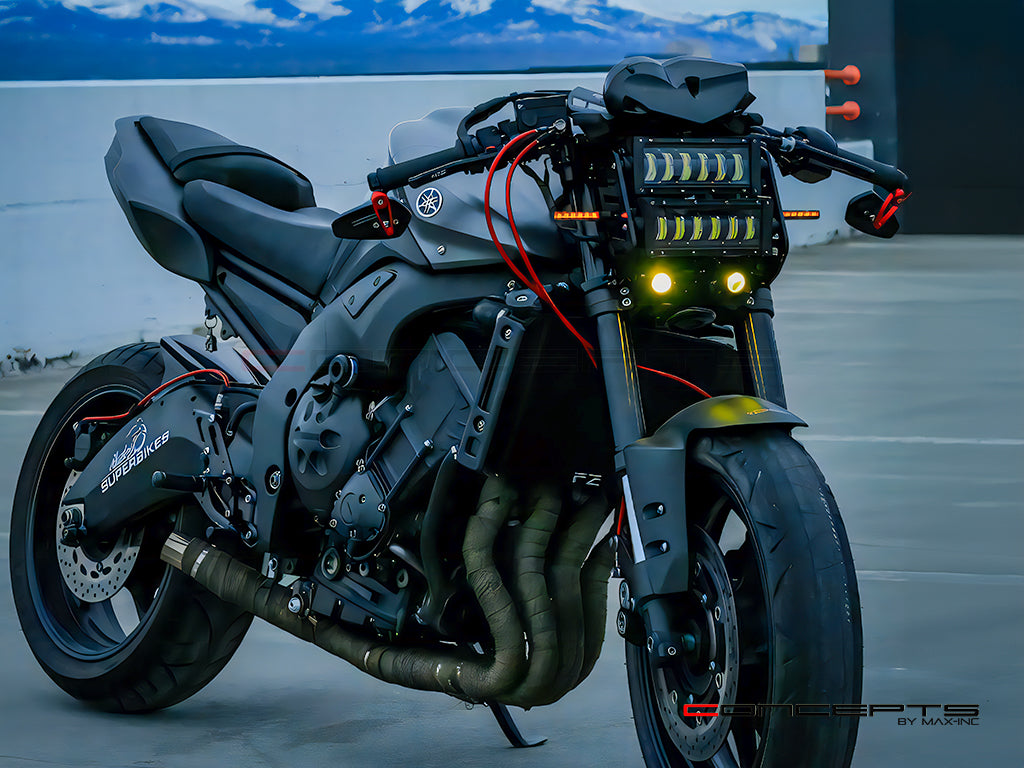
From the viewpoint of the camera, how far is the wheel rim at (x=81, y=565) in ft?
12.7

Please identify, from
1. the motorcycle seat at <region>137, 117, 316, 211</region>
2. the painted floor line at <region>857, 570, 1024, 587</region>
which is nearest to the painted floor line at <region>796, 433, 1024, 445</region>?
the painted floor line at <region>857, 570, 1024, 587</region>

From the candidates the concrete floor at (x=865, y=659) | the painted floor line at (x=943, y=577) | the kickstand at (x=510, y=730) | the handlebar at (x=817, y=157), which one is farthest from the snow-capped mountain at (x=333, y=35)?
the handlebar at (x=817, y=157)

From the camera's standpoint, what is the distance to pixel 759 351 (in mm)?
2818

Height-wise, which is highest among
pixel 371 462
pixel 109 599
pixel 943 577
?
pixel 371 462

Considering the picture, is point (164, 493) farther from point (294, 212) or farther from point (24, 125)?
point (24, 125)

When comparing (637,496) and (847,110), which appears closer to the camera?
(637,496)

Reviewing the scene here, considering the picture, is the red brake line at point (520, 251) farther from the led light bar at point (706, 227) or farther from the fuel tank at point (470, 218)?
the led light bar at point (706, 227)

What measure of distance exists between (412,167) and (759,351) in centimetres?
71

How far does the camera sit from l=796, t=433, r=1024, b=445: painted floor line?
7191mm

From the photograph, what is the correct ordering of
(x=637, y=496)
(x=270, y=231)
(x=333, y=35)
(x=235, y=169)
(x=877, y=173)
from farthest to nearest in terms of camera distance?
(x=333, y=35) → (x=235, y=169) → (x=270, y=231) → (x=877, y=173) → (x=637, y=496)

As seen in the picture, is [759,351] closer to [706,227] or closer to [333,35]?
[706,227]

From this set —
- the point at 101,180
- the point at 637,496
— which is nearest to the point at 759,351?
the point at 637,496

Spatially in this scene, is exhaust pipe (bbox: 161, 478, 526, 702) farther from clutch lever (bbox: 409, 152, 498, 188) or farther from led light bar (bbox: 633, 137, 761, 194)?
led light bar (bbox: 633, 137, 761, 194)

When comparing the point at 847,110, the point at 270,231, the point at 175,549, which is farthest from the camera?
the point at 847,110
